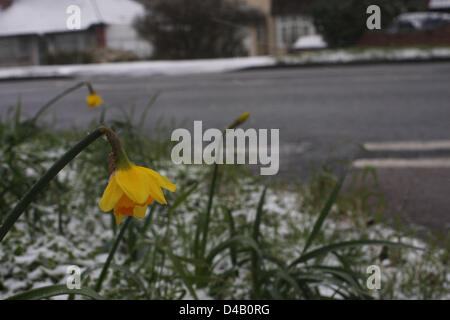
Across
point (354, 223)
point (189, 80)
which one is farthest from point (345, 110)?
point (354, 223)

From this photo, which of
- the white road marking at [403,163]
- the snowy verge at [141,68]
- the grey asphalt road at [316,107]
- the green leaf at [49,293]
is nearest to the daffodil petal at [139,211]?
the green leaf at [49,293]

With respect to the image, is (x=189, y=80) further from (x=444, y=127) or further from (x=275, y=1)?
(x=444, y=127)

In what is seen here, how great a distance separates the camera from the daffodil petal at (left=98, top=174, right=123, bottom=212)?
581mm

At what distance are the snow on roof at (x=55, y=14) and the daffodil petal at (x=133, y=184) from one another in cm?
122

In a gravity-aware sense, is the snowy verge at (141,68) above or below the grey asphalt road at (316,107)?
above

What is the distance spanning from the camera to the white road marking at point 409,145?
2.49 m

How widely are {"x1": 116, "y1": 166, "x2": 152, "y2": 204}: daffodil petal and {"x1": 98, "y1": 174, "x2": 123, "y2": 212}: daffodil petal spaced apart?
15 mm

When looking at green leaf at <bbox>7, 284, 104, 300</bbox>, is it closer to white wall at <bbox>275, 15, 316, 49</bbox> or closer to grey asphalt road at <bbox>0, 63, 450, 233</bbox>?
white wall at <bbox>275, 15, 316, 49</bbox>

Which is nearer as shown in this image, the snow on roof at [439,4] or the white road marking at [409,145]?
the snow on roof at [439,4]
